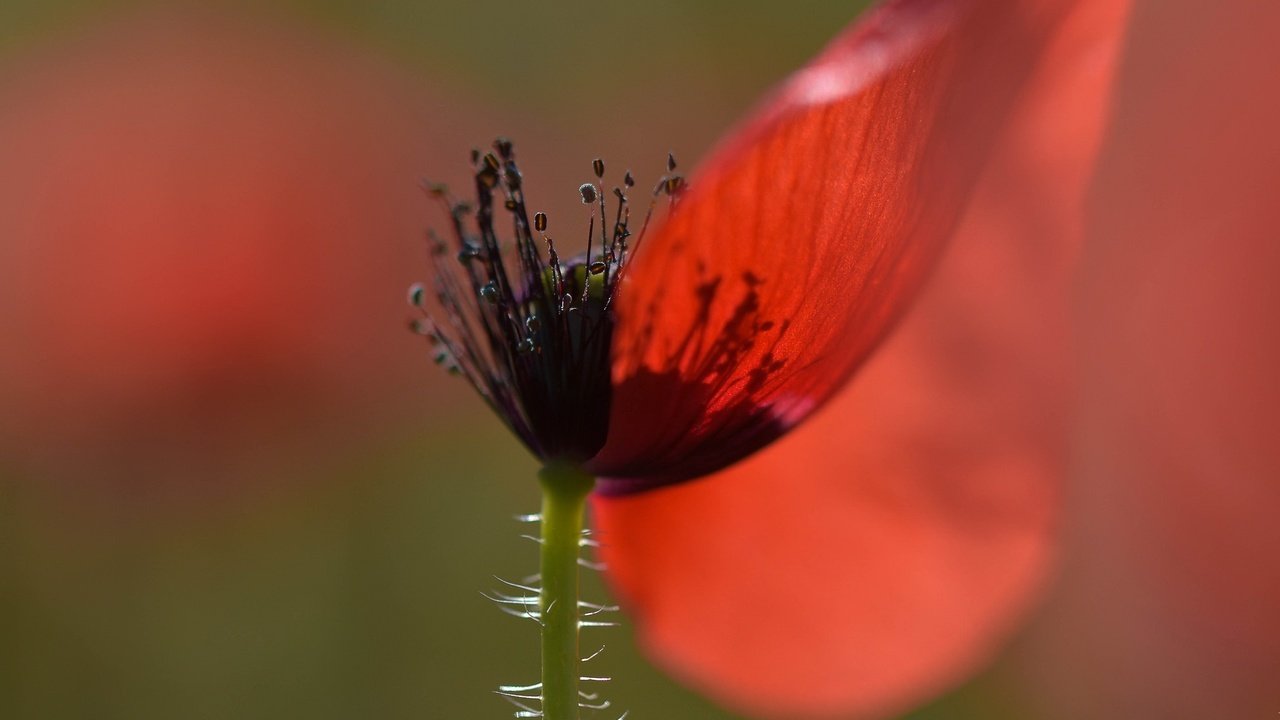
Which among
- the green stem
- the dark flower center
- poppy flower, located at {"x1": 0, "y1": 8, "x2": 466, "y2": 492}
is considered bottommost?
the green stem

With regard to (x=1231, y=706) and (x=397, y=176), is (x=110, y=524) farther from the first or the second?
(x=1231, y=706)

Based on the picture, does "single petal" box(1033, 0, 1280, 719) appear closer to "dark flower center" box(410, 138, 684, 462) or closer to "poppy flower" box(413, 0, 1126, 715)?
"poppy flower" box(413, 0, 1126, 715)

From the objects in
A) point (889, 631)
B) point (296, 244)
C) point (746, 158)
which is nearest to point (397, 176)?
point (296, 244)

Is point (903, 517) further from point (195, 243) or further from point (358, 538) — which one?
point (195, 243)

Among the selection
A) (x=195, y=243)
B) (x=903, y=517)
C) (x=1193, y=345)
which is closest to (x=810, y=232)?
(x=903, y=517)

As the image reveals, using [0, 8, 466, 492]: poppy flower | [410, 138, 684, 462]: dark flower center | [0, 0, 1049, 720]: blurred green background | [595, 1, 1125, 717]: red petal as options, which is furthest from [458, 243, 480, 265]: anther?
[0, 8, 466, 492]: poppy flower

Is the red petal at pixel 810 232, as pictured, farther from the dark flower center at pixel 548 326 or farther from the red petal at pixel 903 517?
the red petal at pixel 903 517
